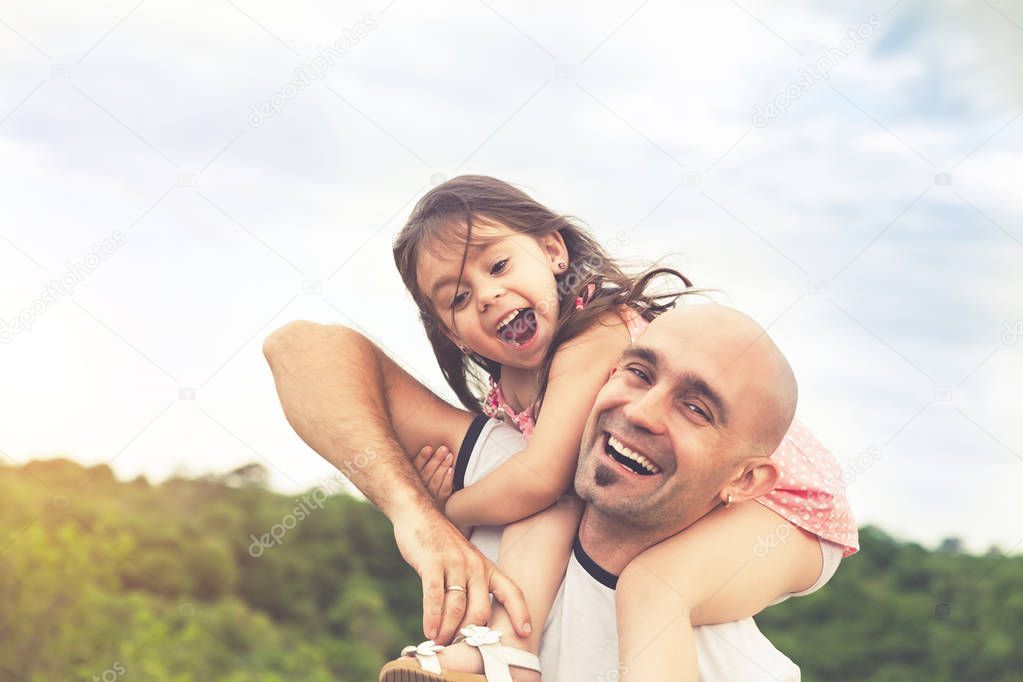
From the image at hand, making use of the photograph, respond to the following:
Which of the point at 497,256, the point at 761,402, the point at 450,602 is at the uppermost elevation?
the point at 761,402

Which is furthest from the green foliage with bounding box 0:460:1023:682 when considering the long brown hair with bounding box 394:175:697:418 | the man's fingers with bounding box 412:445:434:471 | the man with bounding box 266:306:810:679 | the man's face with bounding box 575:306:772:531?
the man's face with bounding box 575:306:772:531

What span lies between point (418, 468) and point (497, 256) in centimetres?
67

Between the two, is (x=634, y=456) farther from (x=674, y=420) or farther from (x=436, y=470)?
(x=436, y=470)

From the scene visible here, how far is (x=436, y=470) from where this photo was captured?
10.1 ft

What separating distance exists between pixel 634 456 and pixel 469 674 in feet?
1.86

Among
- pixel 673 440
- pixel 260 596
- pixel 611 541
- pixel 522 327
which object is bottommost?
pixel 260 596

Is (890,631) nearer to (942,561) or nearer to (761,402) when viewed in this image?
(942,561)

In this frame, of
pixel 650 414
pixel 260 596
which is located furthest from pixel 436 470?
pixel 260 596

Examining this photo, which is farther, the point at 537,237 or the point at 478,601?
the point at 537,237

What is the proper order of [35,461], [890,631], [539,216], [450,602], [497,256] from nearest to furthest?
1. [450,602]
2. [497,256]
3. [539,216]
4. [35,461]
5. [890,631]

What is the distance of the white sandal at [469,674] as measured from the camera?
7.81ft

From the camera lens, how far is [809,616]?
27.7ft

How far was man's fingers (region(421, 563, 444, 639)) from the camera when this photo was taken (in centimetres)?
256

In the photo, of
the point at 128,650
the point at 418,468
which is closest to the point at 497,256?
the point at 418,468
